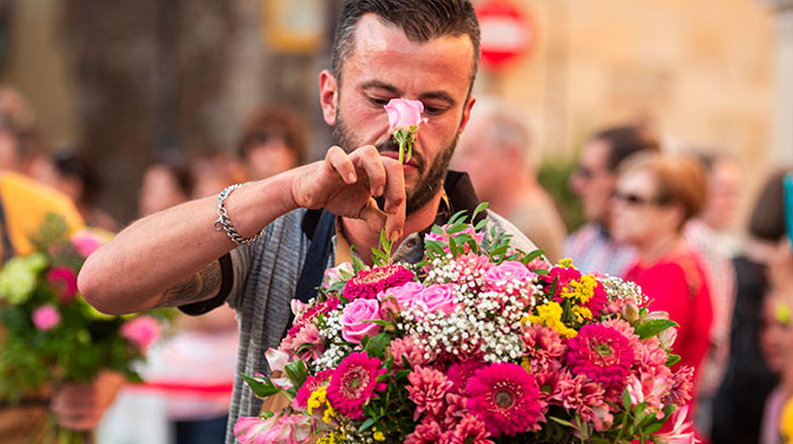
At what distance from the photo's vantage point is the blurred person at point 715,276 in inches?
277

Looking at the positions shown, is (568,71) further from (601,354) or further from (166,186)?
(601,354)

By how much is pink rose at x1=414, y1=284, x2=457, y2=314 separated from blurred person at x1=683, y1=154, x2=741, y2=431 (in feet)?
13.8

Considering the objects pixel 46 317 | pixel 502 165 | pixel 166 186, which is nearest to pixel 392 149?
pixel 46 317

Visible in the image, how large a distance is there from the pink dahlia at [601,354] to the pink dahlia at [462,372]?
0.18m

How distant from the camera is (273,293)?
118 inches

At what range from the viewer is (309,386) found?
2.41 meters

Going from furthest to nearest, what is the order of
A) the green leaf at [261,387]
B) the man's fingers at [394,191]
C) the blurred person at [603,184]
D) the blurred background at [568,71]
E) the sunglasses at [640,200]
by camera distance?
the blurred background at [568,71], the blurred person at [603,184], the sunglasses at [640,200], the man's fingers at [394,191], the green leaf at [261,387]

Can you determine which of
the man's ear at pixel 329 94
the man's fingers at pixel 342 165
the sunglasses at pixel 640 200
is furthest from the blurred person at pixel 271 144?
the man's fingers at pixel 342 165

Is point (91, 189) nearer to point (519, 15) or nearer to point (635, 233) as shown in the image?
point (635, 233)

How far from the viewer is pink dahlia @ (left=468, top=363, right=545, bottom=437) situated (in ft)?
7.56

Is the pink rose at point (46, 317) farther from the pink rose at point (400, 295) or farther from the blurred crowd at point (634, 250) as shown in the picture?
the pink rose at point (400, 295)

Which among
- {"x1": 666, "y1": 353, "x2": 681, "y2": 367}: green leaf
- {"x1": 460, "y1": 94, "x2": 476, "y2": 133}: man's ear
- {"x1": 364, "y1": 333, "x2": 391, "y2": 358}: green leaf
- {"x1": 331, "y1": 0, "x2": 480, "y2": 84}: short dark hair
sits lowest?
{"x1": 666, "y1": 353, "x2": 681, "y2": 367}: green leaf

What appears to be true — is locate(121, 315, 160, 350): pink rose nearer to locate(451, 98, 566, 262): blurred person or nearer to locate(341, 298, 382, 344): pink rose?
locate(451, 98, 566, 262): blurred person

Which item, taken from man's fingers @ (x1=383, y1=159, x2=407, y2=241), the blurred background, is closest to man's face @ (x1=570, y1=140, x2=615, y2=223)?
the blurred background
